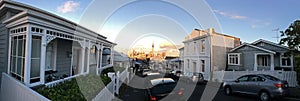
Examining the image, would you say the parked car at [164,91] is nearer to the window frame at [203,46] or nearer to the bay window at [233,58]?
the window frame at [203,46]

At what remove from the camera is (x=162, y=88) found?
6680mm

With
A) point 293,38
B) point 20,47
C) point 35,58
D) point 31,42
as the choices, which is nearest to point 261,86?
point 293,38

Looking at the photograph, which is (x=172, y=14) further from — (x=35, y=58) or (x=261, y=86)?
(x=35, y=58)

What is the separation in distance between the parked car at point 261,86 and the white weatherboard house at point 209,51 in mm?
10888

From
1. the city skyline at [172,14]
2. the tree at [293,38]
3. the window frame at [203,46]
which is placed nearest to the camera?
the tree at [293,38]

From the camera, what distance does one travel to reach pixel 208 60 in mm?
20875

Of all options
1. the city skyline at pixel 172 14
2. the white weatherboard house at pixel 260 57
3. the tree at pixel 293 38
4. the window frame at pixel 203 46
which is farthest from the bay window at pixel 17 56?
the white weatherboard house at pixel 260 57

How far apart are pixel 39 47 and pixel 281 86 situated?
34.9ft

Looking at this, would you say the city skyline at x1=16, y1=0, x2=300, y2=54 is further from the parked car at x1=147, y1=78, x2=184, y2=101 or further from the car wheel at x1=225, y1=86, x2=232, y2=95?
the parked car at x1=147, y1=78, x2=184, y2=101

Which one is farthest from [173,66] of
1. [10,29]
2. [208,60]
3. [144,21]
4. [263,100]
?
[10,29]

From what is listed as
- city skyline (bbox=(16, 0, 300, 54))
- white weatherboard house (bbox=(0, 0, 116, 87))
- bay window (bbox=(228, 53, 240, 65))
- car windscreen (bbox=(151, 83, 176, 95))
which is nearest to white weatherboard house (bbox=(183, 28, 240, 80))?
bay window (bbox=(228, 53, 240, 65))

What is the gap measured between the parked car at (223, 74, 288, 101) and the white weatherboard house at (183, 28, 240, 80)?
1089cm

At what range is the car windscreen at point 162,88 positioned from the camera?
6535 mm

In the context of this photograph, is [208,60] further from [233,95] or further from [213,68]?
[233,95]
